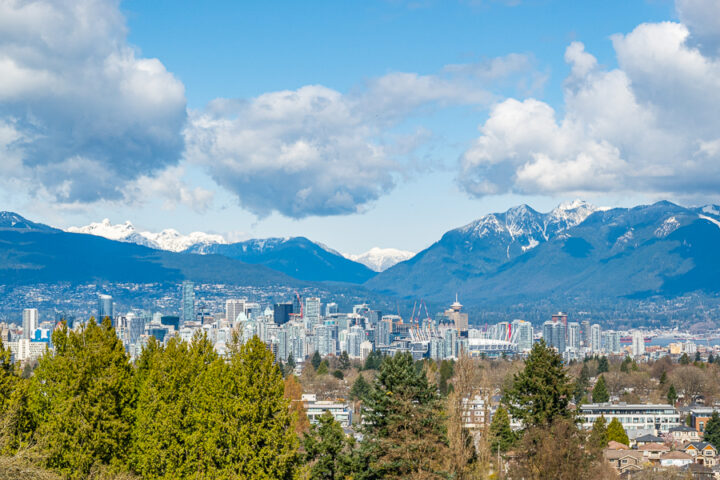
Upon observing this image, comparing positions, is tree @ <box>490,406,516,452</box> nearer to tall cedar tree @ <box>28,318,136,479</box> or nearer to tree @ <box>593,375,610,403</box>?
tall cedar tree @ <box>28,318,136,479</box>

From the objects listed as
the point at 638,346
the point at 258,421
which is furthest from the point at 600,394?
the point at 638,346

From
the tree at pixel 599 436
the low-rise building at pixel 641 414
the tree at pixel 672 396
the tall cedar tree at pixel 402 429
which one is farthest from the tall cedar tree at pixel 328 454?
the tree at pixel 672 396

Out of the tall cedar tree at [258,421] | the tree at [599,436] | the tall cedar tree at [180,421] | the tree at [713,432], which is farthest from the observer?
the tree at [713,432]

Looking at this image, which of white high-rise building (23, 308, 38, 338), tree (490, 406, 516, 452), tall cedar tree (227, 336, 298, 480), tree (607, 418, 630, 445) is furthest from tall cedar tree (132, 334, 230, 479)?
white high-rise building (23, 308, 38, 338)

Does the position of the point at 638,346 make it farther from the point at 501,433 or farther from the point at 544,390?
the point at 544,390

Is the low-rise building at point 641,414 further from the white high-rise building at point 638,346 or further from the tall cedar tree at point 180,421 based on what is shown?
the white high-rise building at point 638,346

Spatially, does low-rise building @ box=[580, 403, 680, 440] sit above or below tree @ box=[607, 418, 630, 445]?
below

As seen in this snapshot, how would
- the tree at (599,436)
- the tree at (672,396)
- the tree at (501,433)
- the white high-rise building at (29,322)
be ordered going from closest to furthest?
the tree at (599,436), the tree at (501,433), the tree at (672,396), the white high-rise building at (29,322)

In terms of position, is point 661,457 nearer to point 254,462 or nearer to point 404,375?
point 404,375
